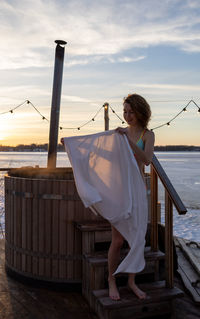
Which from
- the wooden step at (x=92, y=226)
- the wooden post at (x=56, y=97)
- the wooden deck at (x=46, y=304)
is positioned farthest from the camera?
the wooden post at (x=56, y=97)

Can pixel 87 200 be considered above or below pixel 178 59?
below

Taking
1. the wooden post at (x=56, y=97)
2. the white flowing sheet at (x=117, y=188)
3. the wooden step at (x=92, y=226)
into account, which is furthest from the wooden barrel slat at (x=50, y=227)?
the wooden post at (x=56, y=97)

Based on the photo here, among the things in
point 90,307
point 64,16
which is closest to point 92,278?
point 90,307

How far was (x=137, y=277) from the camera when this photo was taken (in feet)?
11.3

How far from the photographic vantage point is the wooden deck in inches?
117

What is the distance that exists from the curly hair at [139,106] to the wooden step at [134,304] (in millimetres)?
1624

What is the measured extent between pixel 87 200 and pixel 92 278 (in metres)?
0.87

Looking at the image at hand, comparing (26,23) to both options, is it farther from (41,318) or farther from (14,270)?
(41,318)

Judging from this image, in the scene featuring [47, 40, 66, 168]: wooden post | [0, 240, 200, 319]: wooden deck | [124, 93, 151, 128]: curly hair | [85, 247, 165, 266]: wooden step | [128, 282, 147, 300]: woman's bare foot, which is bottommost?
[0, 240, 200, 319]: wooden deck

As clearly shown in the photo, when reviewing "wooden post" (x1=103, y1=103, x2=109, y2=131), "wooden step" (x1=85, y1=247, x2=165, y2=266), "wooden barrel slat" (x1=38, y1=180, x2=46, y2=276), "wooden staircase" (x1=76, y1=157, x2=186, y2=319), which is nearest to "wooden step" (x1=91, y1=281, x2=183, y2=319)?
"wooden staircase" (x1=76, y1=157, x2=186, y2=319)

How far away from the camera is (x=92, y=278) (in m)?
3.11

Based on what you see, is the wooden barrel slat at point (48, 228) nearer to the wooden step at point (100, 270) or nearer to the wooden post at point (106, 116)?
the wooden step at point (100, 270)

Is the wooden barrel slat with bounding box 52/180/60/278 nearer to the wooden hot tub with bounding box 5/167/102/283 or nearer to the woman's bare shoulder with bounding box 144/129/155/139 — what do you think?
the wooden hot tub with bounding box 5/167/102/283

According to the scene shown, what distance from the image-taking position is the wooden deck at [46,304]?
2.96 metres
